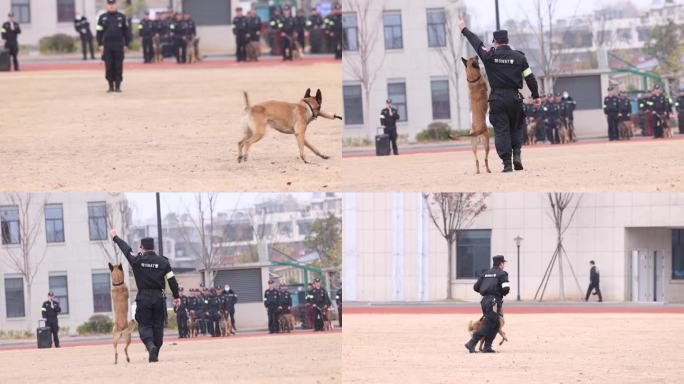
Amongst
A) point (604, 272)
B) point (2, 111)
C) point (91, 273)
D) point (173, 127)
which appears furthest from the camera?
point (2, 111)

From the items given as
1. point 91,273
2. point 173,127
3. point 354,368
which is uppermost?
point 173,127

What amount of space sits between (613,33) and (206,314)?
8775 mm

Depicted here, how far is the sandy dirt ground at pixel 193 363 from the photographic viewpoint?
1606 centimetres

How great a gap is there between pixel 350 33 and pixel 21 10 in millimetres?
12995

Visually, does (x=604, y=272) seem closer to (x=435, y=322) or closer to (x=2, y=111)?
(x=435, y=322)

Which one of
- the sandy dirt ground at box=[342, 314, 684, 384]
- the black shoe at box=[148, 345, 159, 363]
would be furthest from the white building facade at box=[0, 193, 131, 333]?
the sandy dirt ground at box=[342, 314, 684, 384]

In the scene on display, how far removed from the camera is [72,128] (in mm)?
20922

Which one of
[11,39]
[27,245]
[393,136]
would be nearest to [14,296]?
[27,245]

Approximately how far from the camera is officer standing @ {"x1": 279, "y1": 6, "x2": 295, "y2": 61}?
31312 mm

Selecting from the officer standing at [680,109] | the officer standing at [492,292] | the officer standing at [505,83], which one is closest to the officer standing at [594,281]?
the officer standing at [492,292]

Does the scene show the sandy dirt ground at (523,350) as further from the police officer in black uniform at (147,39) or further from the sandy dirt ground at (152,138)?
the police officer in black uniform at (147,39)

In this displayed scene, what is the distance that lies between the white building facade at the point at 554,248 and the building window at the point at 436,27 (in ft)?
6.53

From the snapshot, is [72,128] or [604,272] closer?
[604,272]

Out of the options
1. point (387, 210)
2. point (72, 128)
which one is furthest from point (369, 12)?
point (72, 128)
